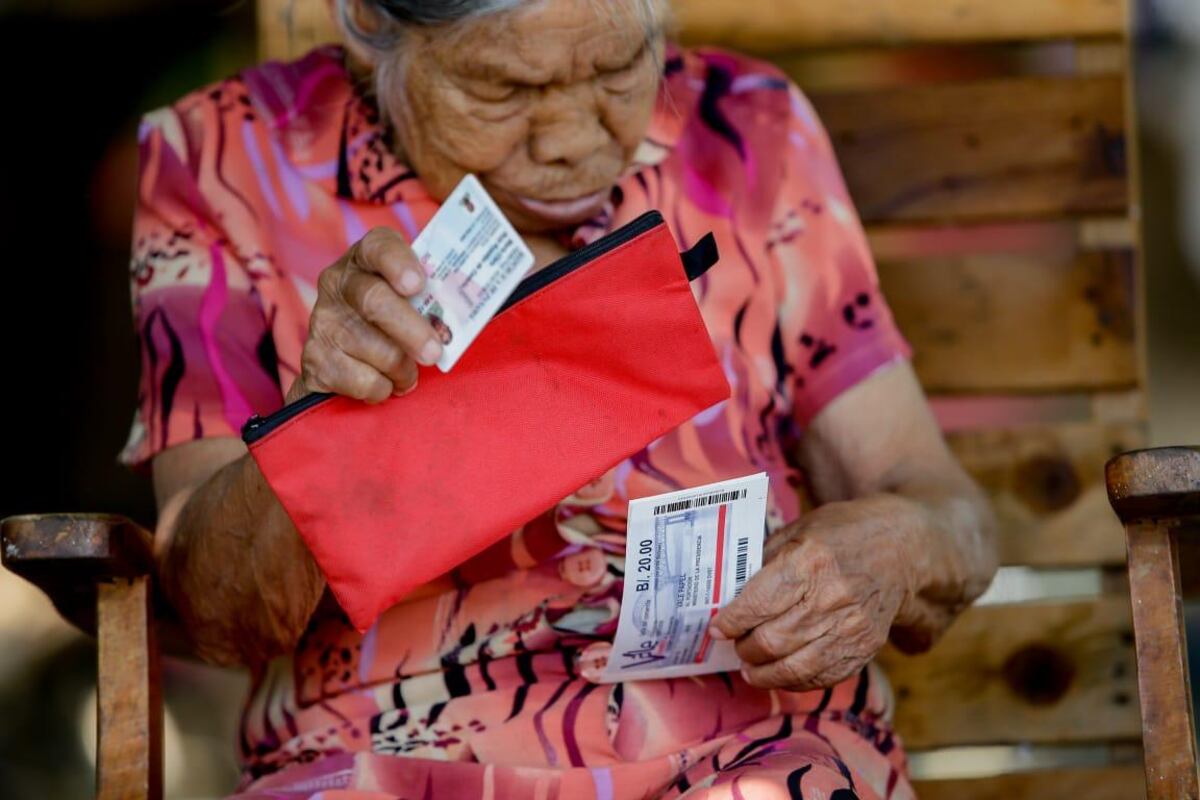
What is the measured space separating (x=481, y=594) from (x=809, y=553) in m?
0.39

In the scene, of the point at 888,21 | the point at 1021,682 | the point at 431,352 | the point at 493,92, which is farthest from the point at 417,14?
the point at 1021,682

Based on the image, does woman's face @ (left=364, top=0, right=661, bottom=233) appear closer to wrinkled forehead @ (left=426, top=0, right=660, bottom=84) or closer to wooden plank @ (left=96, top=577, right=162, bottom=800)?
wrinkled forehead @ (left=426, top=0, right=660, bottom=84)

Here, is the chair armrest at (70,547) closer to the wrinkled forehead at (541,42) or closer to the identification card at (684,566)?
the identification card at (684,566)

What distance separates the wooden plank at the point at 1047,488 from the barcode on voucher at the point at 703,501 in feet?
3.01

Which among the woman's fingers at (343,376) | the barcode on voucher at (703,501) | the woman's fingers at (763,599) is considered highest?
the woman's fingers at (343,376)

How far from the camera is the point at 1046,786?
2258 millimetres

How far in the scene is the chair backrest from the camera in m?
2.30

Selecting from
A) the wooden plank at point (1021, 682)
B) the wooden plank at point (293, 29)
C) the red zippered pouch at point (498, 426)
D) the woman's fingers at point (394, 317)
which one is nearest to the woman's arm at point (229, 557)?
the red zippered pouch at point (498, 426)

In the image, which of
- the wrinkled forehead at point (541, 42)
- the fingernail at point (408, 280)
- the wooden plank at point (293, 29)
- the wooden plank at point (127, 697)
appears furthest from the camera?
the wooden plank at point (293, 29)

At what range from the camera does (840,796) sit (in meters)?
1.51

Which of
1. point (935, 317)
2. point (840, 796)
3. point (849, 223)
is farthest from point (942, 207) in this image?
point (840, 796)

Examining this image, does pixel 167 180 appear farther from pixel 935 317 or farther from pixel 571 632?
pixel 935 317

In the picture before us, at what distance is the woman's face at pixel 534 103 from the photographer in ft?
5.68

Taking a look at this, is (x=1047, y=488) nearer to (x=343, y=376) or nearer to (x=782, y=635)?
(x=782, y=635)
